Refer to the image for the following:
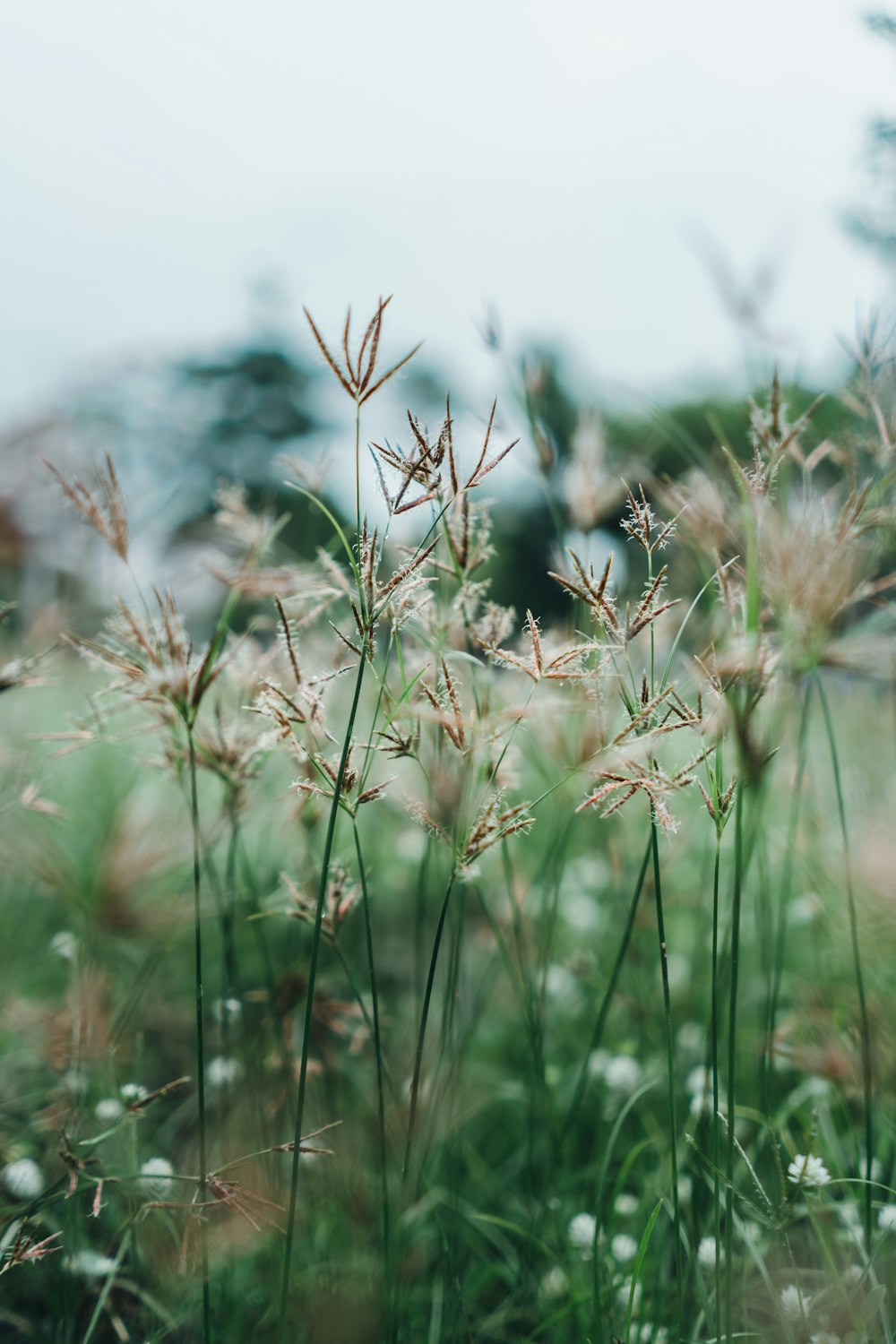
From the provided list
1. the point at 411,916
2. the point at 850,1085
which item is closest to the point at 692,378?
the point at 411,916

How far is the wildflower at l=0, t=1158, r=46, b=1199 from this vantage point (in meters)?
1.11

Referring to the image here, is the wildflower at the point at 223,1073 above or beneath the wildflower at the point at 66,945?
beneath

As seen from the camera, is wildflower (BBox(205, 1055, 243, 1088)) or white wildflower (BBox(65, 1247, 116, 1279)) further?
wildflower (BBox(205, 1055, 243, 1088))

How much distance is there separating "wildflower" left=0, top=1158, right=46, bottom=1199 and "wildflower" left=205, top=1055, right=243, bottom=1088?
0.79 ft

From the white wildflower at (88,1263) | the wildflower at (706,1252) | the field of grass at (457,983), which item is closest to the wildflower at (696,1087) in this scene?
the field of grass at (457,983)

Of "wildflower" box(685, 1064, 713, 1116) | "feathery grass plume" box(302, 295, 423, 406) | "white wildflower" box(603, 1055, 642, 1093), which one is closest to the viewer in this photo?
"feathery grass plume" box(302, 295, 423, 406)

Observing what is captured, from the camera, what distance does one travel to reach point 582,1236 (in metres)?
1.17

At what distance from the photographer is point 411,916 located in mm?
2324

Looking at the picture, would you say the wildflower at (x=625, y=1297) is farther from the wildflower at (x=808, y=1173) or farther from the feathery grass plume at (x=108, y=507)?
the feathery grass plume at (x=108, y=507)

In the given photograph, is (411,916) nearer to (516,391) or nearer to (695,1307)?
(695,1307)

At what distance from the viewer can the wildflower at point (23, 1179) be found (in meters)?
1.11

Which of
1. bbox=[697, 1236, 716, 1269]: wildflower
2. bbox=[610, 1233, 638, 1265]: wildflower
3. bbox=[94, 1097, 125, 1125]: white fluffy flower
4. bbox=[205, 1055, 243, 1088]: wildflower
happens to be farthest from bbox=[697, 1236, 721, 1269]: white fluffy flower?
bbox=[94, 1097, 125, 1125]: white fluffy flower

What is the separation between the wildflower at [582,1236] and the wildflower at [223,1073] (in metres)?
0.49

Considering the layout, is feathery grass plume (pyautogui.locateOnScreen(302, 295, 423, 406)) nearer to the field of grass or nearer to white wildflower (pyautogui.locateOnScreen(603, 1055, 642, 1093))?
the field of grass
